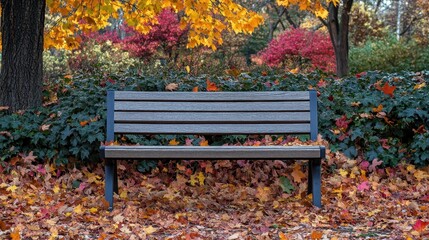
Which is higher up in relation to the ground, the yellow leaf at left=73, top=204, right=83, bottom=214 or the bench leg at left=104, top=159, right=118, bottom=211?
the bench leg at left=104, top=159, right=118, bottom=211

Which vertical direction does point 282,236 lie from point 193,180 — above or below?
below

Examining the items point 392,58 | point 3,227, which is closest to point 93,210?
point 3,227

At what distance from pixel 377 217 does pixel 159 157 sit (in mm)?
1545

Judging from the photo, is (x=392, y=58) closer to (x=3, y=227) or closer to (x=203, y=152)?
(x=203, y=152)

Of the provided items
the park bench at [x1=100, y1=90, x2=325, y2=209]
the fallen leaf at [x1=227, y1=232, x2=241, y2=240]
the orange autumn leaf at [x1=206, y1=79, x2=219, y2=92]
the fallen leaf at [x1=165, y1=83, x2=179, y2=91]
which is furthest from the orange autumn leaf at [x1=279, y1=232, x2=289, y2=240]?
the fallen leaf at [x1=165, y1=83, x2=179, y2=91]

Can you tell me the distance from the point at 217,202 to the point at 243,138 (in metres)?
1.20

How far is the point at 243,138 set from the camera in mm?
5930

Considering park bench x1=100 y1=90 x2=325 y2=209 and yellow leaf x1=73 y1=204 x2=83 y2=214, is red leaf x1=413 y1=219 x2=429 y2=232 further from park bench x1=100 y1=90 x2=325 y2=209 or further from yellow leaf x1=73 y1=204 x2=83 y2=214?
yellow leaf x1=73 y1=204 x2=83 y2=214

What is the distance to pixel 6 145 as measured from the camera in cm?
557

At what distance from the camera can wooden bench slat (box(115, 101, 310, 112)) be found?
4.89 metres

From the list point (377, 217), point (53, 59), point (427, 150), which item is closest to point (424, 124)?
point (427, 150)

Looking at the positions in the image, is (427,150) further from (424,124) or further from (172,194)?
(172,194)

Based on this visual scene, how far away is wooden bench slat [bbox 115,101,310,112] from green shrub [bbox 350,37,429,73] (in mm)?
12443

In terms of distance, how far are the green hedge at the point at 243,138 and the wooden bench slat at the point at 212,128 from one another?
632 mm
